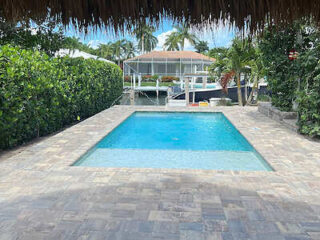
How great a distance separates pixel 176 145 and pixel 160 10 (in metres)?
6.02

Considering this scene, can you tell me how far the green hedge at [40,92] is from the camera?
553 centimetres

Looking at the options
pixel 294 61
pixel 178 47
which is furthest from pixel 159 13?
pixel 178 47

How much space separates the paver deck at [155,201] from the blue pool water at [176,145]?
0.84m

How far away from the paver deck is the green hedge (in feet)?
2.84

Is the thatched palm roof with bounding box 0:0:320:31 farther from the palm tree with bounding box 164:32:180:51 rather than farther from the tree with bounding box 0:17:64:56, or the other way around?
the palm tree with bounding box 164:32:180:51

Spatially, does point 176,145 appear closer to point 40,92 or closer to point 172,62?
point 40,92

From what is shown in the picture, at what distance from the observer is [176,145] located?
314 inches

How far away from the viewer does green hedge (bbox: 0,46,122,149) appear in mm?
5527

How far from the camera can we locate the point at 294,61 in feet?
26.8

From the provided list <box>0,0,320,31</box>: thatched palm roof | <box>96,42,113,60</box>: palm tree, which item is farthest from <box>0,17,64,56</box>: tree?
<box>96,42,113,60</box>: palm tree

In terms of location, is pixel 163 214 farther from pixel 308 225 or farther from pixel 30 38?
pixel 30 38

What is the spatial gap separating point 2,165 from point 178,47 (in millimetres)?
49008

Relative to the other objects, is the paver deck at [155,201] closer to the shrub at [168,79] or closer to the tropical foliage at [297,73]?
the tropical foliage at [297,73]

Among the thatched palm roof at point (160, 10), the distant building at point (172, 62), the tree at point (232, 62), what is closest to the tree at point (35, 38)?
the thatched palm roof at point (160, 10)
